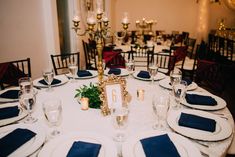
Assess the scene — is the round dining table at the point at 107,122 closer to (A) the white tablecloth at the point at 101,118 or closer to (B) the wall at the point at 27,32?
(A) the white tablecloth at the point at 101,118

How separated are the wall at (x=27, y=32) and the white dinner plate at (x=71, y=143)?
2510 millimetres

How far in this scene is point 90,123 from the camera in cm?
129

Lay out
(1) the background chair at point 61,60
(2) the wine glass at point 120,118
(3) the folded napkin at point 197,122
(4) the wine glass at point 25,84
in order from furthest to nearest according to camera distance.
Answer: (1) the background chair at point 61,60 < (4) the wine glass at point 25,84 < (3) the folded napkin at point 197,122 < (2) the wine glass at point 120,118

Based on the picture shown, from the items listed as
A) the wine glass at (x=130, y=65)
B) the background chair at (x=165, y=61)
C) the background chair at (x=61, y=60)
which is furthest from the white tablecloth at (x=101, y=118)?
Answer: the background chair at (x=165, y=61)

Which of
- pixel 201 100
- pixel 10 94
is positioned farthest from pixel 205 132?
pixel 10 94

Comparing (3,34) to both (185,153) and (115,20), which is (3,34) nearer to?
(185,153)

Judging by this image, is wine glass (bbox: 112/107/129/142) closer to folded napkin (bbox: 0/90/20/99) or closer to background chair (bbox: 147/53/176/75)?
folded napkin (bbox: 0/90/20/99)

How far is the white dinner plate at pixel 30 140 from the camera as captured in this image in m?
0.99

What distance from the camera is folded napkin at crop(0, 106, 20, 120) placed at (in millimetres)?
1333

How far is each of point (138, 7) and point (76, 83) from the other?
700cm

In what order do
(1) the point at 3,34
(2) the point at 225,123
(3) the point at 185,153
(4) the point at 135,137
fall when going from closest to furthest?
(3) the point at 185,153
(4) the point at 135,137
(2) the point at 225,123
(1) the point at 3,34

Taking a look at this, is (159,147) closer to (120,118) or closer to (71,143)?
(120,118)

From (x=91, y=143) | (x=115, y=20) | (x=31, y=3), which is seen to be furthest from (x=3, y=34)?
(x=115, y=20)

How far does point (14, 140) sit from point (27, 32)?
2.65 meters
